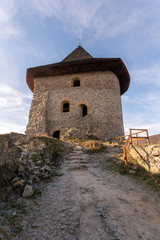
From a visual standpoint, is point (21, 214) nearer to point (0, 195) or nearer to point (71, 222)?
point (0, 195)

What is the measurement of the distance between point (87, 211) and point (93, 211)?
0.12m

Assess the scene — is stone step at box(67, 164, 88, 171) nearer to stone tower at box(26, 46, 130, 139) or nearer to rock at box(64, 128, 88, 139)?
rock at box(64, 128, 88, 139)

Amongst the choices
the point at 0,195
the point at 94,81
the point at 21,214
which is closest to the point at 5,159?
the point at 0,195

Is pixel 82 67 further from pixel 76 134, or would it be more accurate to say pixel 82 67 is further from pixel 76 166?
pixel 76 166

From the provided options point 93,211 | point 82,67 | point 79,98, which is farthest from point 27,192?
point 82,67

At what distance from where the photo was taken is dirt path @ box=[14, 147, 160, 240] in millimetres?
1997

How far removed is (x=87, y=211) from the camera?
2520mm

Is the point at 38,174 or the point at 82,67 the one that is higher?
the point at 82,67

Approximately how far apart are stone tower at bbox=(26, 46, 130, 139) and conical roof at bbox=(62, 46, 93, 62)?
1.90m

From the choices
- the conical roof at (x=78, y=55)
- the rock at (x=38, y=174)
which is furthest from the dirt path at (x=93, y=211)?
the conical roof at (x=78, y=55)

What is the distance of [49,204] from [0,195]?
0.99 metres

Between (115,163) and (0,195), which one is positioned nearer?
(0,195)

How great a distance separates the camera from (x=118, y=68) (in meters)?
13.3

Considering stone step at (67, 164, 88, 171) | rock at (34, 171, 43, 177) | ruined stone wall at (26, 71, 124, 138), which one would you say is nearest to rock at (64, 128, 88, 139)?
ruined stone wall at (26, 71, 124, 138)
